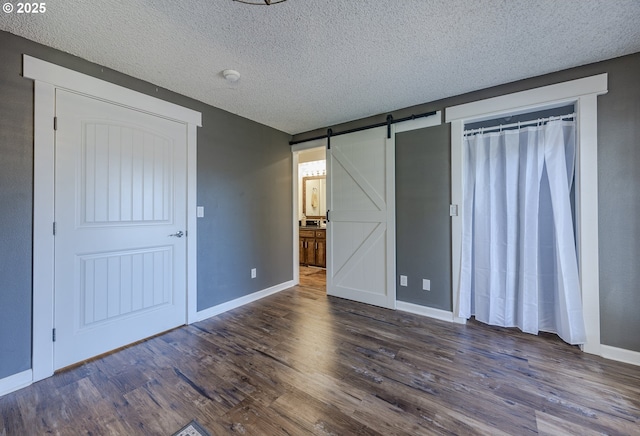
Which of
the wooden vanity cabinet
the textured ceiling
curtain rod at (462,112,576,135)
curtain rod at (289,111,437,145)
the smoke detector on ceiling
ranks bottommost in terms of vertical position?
the wooden vanity cabinet

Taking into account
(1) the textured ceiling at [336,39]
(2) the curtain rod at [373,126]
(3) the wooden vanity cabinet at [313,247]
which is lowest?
(3) the wooden vanity cabinet at [313,247]

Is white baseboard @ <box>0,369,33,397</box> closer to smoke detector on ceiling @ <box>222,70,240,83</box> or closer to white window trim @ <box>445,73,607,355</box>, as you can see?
smoke detector on ceiling @ <box>222,70,240,83</box>

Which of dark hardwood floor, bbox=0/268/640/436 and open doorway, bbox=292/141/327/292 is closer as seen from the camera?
dark hardwood floor, bbox=0/268/640/436

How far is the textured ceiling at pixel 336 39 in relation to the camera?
1.58 metres

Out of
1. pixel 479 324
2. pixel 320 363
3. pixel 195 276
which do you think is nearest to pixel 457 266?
pixel 479 324

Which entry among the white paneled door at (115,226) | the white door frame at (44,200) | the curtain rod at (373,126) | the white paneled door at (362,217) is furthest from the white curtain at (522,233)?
the white door frame at (44,200)

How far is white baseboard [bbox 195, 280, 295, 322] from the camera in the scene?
290 centimetres

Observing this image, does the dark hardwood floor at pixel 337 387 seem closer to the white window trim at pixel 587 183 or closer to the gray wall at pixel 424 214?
the white window trim at pixel 587 183

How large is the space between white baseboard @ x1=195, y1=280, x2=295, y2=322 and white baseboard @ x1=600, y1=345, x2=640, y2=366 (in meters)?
3.40

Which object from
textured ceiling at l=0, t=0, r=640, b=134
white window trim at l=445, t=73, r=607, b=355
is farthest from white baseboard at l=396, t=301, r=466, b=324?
textured ceiling at l=0, t=0, r=640, b=134

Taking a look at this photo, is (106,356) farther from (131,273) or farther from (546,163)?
(546,163)

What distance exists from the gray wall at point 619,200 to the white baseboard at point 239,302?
3.42 meters

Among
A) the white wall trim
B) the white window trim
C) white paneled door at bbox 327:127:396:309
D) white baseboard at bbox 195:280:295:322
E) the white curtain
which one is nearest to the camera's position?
the white window trim

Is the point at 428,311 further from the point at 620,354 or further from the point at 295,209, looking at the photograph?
the point at 295,209
